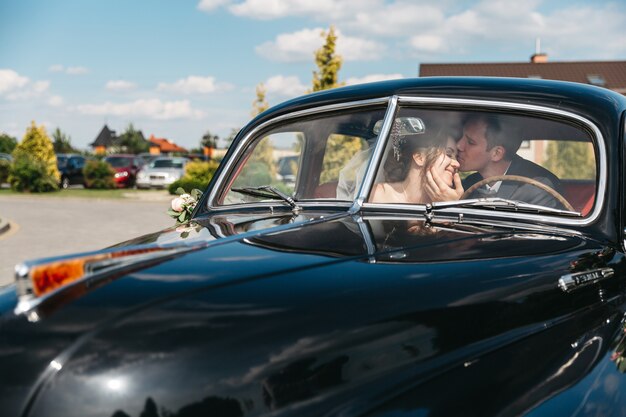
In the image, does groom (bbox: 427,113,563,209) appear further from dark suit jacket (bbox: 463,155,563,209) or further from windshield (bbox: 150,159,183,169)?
windshield (bbox: 150,159,183,169)

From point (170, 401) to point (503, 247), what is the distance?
1.19 metres

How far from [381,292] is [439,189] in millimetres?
1233

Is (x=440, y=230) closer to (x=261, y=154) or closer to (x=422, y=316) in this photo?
(x=422, y=316)

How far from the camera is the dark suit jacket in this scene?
2697 mm

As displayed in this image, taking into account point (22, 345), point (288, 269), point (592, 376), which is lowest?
point (592, 376)

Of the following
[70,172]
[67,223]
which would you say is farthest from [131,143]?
[67,223]

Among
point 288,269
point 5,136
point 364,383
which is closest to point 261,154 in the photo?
point 288,269

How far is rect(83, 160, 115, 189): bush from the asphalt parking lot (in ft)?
16.3

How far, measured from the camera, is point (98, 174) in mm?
30078

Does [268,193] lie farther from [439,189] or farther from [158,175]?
[158,175]

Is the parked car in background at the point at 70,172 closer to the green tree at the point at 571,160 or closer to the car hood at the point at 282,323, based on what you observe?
the green tree at the point at 571,160

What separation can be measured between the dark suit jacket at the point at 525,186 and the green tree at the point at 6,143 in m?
68.7

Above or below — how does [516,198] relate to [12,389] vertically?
above

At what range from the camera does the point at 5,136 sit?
234ft
